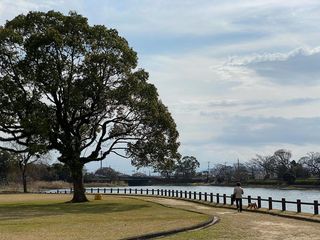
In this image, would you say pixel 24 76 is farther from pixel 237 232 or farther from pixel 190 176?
pixel 190 176

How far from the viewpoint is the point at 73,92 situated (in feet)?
112

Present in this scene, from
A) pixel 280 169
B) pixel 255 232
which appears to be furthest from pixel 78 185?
pixel 280 169

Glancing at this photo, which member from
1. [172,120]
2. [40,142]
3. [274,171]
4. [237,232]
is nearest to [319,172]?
[274,171]

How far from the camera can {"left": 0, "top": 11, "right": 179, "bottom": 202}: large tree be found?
3372 cm

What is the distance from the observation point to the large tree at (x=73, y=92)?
33.7 metres

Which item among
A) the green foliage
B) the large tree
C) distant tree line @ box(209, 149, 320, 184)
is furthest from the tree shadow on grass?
the green foliage

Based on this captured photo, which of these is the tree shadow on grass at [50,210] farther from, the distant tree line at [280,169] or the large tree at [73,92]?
the distant tree line at [280,169]

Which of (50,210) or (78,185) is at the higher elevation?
(78,185)

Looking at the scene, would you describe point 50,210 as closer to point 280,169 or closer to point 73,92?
point 73,92

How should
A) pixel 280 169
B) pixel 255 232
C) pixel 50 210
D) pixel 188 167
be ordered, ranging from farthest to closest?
pixel 188 167, pixel 280 169, pixel 50 210, pixel 255 232

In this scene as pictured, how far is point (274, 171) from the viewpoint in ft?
427

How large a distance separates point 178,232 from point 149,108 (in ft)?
67.0

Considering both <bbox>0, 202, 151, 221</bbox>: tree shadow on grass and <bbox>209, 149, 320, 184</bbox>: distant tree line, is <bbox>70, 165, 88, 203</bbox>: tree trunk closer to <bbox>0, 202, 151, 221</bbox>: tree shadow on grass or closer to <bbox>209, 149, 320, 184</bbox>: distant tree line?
<bbox>0, 202, 151, 221</bbox>: tree shadow on grass

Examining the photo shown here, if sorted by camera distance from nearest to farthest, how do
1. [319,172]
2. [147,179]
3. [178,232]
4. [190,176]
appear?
[178,232] → [319,172] → [147,179] → [190,176]
